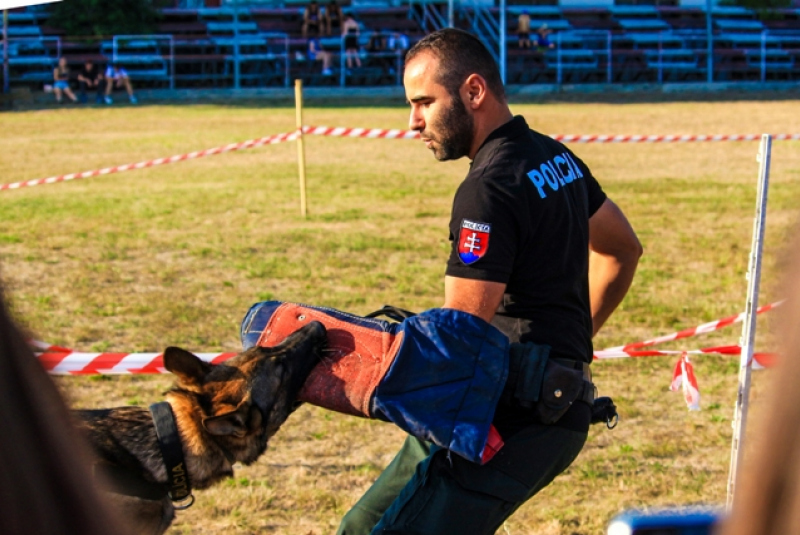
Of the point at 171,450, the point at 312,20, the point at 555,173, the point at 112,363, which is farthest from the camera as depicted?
the point at 312,20

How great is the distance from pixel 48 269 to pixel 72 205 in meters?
3.10

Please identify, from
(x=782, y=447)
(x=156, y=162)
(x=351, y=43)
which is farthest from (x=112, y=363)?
(x=351, y=43)

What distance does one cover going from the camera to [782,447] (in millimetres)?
729

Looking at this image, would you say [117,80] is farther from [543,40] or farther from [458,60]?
[458,60]

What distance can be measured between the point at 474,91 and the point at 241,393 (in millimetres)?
1112

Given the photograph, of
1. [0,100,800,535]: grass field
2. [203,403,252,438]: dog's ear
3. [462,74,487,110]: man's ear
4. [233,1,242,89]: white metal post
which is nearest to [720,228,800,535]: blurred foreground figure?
[0,100,800,535]: grass field

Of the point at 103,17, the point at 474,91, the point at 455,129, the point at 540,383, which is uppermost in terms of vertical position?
the point at 103,17

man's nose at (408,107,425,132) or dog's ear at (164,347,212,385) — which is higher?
man's nose at (408,107,425,132)

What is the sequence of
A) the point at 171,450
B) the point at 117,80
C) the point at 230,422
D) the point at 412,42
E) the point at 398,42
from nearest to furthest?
the point at 230,422 < the point at 171,450 < the point at 117,80 < the point at 412,42 < the point at 398,42

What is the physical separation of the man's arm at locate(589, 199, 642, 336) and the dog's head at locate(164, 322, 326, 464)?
103cm

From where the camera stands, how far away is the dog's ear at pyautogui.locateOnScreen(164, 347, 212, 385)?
278 cm

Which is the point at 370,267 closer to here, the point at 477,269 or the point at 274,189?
the point at 274,189

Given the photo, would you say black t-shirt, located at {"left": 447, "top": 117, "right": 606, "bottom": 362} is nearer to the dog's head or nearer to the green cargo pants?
the green cargo pants

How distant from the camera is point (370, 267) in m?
8.12
